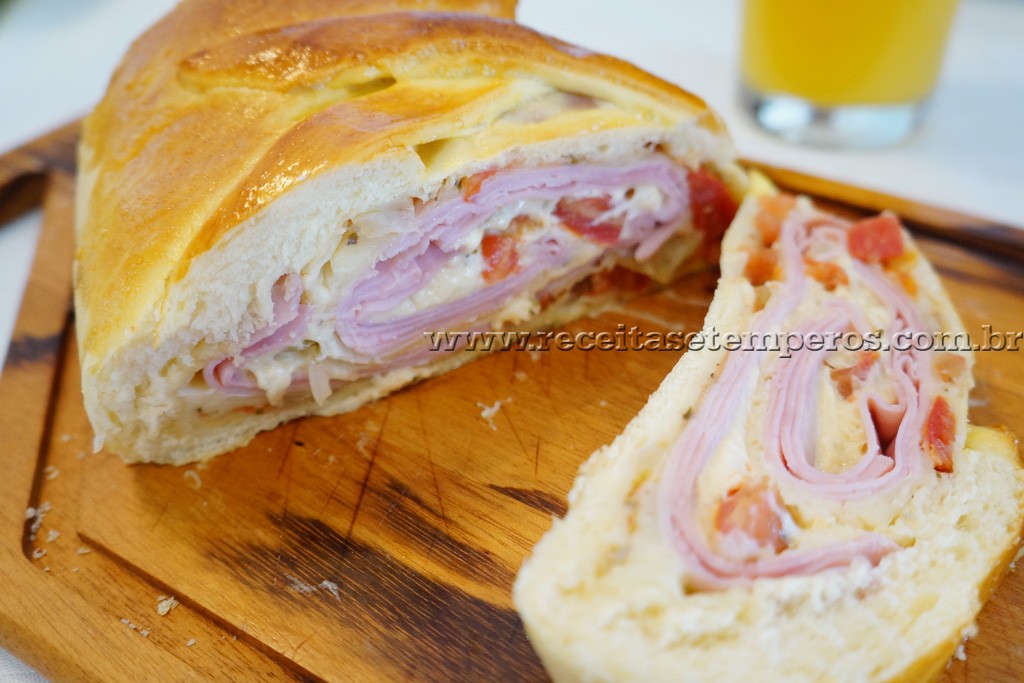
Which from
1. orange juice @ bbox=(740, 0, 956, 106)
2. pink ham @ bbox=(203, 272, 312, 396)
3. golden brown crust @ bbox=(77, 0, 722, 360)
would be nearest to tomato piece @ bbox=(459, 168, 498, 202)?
golden brown crust @ bbox=(77, 0, 722, 360)

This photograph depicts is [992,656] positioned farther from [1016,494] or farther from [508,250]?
[508,250]

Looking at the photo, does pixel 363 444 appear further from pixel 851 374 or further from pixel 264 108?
pixel 851 374

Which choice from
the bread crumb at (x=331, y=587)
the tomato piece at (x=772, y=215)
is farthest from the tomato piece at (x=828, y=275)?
the bread crumb at (x=331, y=587)

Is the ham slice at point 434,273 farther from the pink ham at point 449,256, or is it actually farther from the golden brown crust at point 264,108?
the golden brown crust at point 264,108

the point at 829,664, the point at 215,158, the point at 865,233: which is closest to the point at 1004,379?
the point at 865,233

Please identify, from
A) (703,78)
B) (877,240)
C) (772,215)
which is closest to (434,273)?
(772,215)
